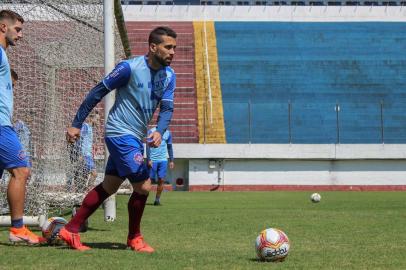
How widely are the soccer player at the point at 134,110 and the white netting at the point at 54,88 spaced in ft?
10.0

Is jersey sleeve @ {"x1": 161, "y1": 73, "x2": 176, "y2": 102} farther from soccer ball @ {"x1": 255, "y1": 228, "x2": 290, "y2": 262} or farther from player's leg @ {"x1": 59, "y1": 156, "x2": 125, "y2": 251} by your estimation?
soccer ball @ {"x1": 255, "y1": 228, "x2": 290, "y2": 262}

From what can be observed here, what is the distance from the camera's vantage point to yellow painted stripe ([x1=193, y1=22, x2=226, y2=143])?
93.1 ft

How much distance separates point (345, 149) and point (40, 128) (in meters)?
18.3

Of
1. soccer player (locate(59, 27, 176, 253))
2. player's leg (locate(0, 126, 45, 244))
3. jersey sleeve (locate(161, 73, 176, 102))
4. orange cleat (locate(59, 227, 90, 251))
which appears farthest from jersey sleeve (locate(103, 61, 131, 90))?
orange cleat (locate(59, 227, 90, 251))

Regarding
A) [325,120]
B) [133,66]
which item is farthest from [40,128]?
[325,120]

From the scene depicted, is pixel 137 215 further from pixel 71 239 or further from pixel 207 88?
pixel 207 88

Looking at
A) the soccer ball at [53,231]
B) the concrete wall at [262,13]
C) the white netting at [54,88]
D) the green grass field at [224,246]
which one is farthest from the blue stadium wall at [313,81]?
the soccer ball at [53,231]

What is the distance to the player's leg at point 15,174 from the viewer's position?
20.9 feet

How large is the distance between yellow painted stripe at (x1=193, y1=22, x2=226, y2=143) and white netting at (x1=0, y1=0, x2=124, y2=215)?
15.3m

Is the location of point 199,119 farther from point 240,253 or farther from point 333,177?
point 240,253

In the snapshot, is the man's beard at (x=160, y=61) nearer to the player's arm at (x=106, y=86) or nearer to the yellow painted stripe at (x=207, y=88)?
the player's arm at (x=106, y=86)

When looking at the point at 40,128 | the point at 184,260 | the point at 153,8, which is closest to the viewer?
the point at 184,260

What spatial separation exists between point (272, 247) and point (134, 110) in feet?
5.75

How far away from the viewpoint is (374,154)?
27188 mm
